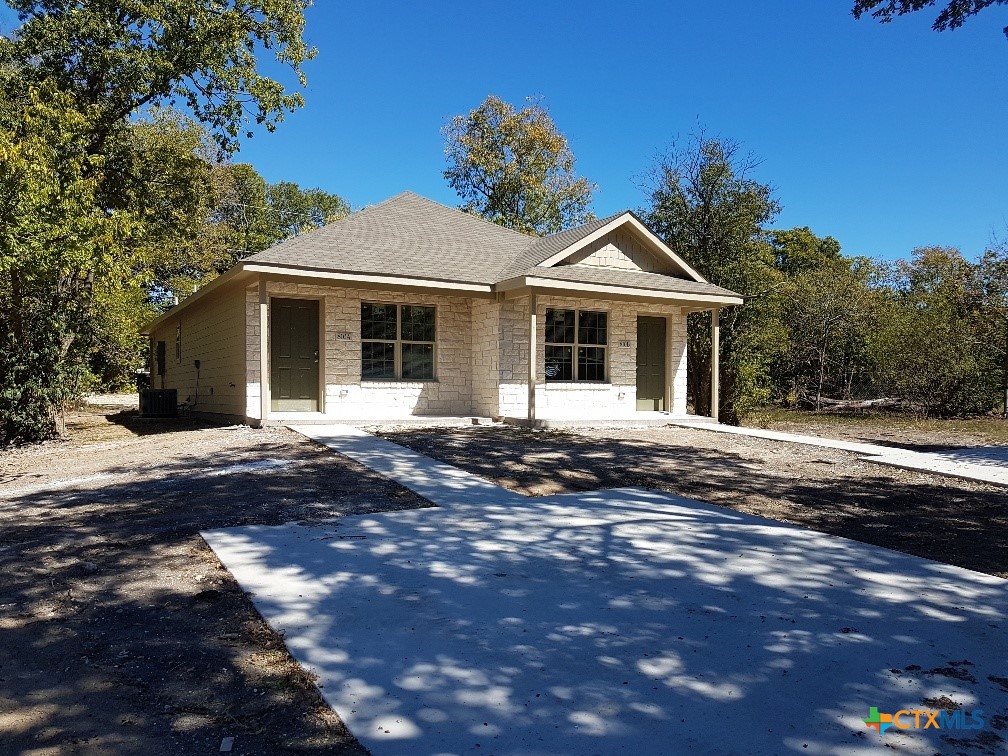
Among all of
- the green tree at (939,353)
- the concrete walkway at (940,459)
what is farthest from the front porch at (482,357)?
the green tree at (939,353)

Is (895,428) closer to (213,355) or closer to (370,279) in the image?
(370,279)

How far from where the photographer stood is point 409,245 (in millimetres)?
13906

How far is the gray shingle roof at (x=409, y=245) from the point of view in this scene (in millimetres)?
Result: 11961

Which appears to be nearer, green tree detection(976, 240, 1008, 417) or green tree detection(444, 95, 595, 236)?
green tree detection(976, 240, 1008, 417)

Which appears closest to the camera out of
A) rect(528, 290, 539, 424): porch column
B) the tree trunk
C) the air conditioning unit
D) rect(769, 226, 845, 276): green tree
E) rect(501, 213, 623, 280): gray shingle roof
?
rect(528, 290, 539, 424): porch column

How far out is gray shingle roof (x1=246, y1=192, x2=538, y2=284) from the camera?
11961 mm

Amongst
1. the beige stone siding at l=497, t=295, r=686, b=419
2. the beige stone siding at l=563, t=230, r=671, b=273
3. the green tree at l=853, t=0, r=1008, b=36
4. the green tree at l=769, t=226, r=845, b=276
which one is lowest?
the beige stone siding at l=497, t=295, r=686, b=419

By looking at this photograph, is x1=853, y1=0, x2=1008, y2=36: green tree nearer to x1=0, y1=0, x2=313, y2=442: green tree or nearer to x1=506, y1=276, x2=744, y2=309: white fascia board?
x1=506, y1=276, x2=744, y2=309: white fascia board

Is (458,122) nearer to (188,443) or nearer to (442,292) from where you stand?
(442,292)

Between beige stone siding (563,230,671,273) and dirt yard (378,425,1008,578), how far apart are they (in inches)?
181

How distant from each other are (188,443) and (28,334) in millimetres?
4507

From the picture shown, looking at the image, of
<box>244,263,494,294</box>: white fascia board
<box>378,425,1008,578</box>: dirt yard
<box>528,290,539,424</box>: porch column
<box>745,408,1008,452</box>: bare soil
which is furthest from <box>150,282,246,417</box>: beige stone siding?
<box>745,408,1008,452</box>: bare soil

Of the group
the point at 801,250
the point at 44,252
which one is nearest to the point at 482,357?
the point at 44,252

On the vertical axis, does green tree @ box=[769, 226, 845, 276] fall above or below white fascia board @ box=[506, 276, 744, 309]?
above
